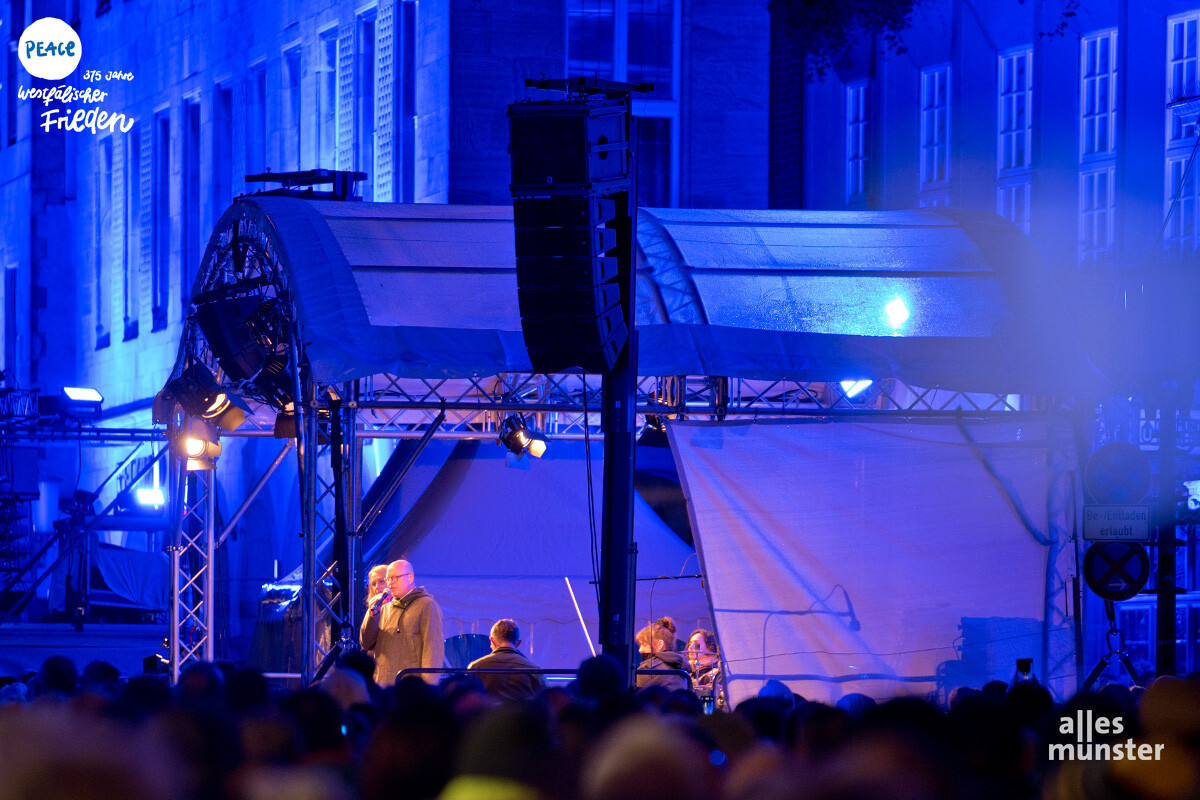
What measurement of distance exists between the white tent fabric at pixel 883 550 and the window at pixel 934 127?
671 cm

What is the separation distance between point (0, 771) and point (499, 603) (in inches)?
629

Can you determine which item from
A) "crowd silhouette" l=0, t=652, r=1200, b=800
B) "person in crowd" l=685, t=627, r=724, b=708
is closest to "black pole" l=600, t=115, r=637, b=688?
"crowd silhouette" l=0, t=652, r=1200, b=800

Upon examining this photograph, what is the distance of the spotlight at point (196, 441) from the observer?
50.5 ft

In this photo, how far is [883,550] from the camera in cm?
1335

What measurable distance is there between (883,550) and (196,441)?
6.67m

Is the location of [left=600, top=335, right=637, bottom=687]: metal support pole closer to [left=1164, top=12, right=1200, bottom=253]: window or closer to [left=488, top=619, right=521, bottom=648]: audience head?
[left=488, top=619, right=521, bottom=648]: audience head

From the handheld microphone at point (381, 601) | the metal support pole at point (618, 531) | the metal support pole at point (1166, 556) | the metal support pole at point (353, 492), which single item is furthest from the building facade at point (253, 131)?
the metal support pole at point (618, 531)

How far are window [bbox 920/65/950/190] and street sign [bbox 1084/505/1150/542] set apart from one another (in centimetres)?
765

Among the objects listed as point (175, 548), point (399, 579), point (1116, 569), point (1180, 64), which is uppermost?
point (1180, 64)

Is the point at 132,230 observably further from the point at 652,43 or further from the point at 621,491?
the point at 621,491

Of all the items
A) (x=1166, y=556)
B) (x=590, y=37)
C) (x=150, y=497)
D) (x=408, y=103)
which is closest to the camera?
(x=1166, y=556)

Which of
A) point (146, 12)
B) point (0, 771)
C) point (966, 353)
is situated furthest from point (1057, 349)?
point (146, 12)

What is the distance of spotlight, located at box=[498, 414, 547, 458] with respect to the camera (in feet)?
52.3

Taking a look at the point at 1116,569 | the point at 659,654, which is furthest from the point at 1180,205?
the point at 659,654
